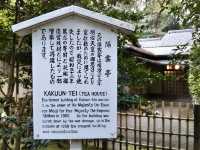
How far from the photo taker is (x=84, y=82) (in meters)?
4.55

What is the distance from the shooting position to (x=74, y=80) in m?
4.54

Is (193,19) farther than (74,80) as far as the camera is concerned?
Yes

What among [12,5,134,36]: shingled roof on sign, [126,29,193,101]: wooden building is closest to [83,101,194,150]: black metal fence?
[12,5,134,36]: shingled roof on sign

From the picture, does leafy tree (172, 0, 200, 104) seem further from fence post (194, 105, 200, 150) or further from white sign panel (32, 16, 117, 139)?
white sign panel (32, 16, 117, 139)

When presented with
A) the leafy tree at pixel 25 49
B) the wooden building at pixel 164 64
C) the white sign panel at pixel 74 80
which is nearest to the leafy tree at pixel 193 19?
the leafy tree at pixel 25 49

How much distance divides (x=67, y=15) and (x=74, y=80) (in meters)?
0.68

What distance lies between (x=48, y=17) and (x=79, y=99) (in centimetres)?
90

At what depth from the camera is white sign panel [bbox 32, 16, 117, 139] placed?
4.49m

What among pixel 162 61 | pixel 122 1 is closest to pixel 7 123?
pixel 122 1

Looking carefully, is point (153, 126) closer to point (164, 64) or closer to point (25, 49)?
point (25, 49)

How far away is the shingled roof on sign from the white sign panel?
0.10 metres

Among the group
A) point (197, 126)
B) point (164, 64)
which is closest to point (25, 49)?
point (197, 126)

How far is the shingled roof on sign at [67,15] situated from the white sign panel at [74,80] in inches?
3.8

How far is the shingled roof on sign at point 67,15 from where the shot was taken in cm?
444
